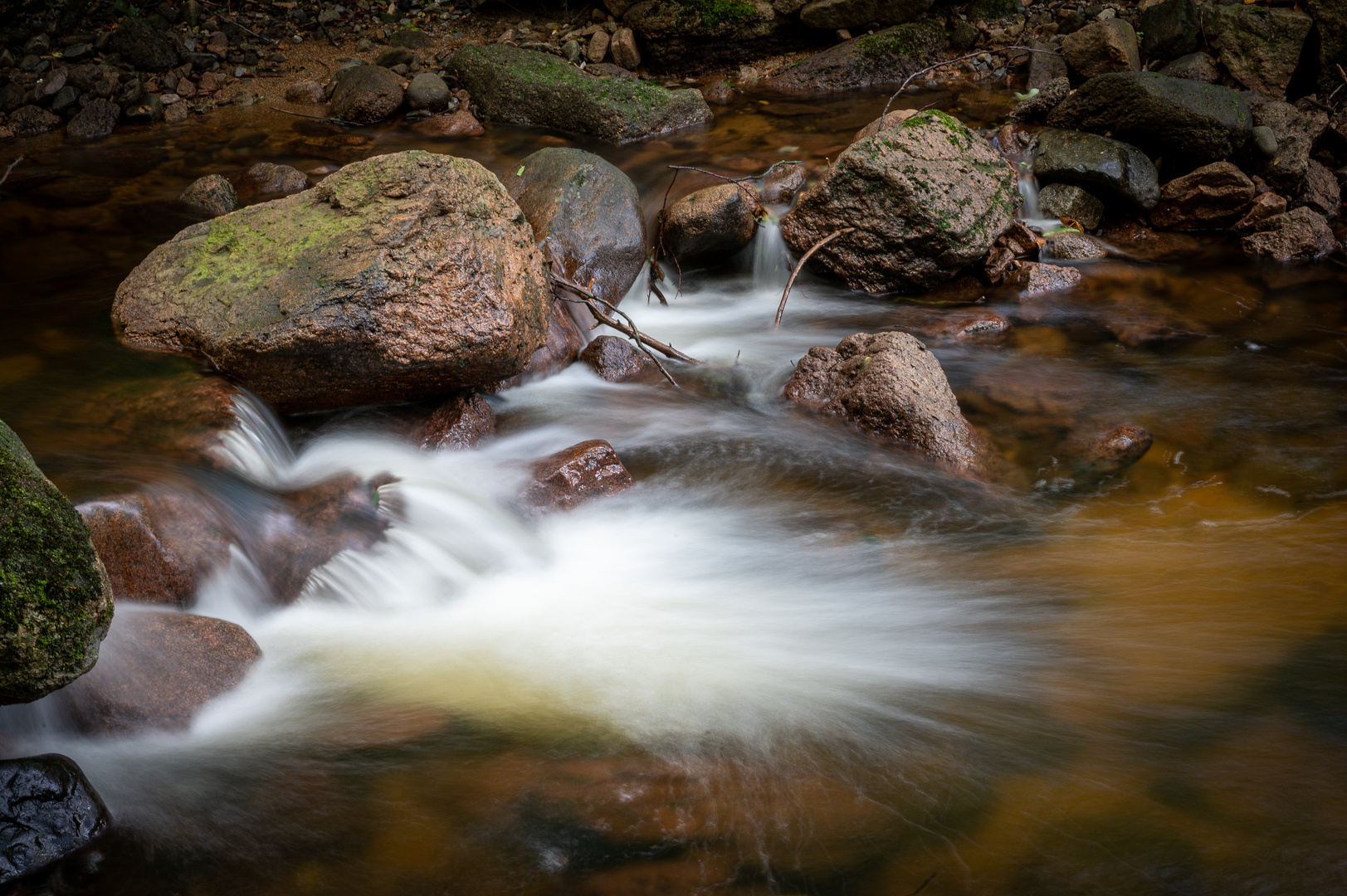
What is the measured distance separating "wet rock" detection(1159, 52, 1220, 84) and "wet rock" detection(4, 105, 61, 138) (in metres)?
11.3

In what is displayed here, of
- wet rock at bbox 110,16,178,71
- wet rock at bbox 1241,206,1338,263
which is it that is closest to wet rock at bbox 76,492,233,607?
wet rock at bbox 1241,206,1338,263

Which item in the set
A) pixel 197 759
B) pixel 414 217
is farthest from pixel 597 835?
pixel 414 217

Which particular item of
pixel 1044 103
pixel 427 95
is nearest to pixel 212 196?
pixel 427 95

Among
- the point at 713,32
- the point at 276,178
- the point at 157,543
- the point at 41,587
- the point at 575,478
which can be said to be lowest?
the point at 575,478

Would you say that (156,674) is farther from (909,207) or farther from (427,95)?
(427,95)

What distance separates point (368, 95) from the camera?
9570 millimetres

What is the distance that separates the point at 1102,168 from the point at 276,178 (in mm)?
7056

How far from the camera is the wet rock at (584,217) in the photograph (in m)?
6.07

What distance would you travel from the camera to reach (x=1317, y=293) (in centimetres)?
663

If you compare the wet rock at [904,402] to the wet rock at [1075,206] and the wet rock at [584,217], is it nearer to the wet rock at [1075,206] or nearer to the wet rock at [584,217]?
the wet rock at [584,217]

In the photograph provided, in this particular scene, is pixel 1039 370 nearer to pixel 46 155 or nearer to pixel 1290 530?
pixel 1290 530

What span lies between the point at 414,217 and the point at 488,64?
606 centimetres

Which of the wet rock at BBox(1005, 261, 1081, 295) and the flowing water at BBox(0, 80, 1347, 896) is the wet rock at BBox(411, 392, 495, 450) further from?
the wet rock at BBox(1005, 261, 1081, 295)

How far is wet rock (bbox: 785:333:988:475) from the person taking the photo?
4672 mm
